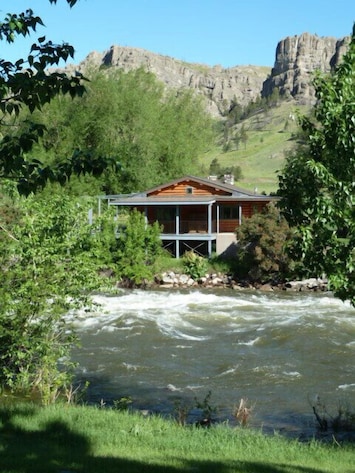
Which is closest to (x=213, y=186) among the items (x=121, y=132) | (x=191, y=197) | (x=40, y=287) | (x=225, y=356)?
(x=191, y=197)

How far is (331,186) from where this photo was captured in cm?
920

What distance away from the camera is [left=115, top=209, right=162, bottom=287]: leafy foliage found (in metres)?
33.6

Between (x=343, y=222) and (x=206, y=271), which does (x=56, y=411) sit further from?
(x=206, y=271)

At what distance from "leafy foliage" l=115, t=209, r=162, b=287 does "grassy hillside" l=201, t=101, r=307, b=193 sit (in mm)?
46174

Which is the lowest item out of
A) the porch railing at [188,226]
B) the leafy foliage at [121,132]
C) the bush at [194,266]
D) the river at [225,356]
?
the river at [225,356]

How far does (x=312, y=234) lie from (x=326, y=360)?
9.41 meters

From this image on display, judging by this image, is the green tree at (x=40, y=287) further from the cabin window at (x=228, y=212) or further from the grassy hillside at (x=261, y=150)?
the grassy hillside at (x=261, y=150)

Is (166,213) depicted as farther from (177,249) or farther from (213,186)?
(177,249)

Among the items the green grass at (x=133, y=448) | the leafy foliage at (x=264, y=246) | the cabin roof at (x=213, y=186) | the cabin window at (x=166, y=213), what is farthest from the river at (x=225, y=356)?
the cabin window at (x=166, y=213)

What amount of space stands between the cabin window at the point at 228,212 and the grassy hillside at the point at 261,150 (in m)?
38.3

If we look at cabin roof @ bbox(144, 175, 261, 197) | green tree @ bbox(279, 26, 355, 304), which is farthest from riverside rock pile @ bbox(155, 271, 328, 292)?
green tree @ bbox(279, 26, 355, 304)

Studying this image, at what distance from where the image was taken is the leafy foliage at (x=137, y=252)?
110ft

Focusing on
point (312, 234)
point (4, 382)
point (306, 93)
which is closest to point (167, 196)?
point (4, 382)

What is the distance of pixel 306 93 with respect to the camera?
632 feet
